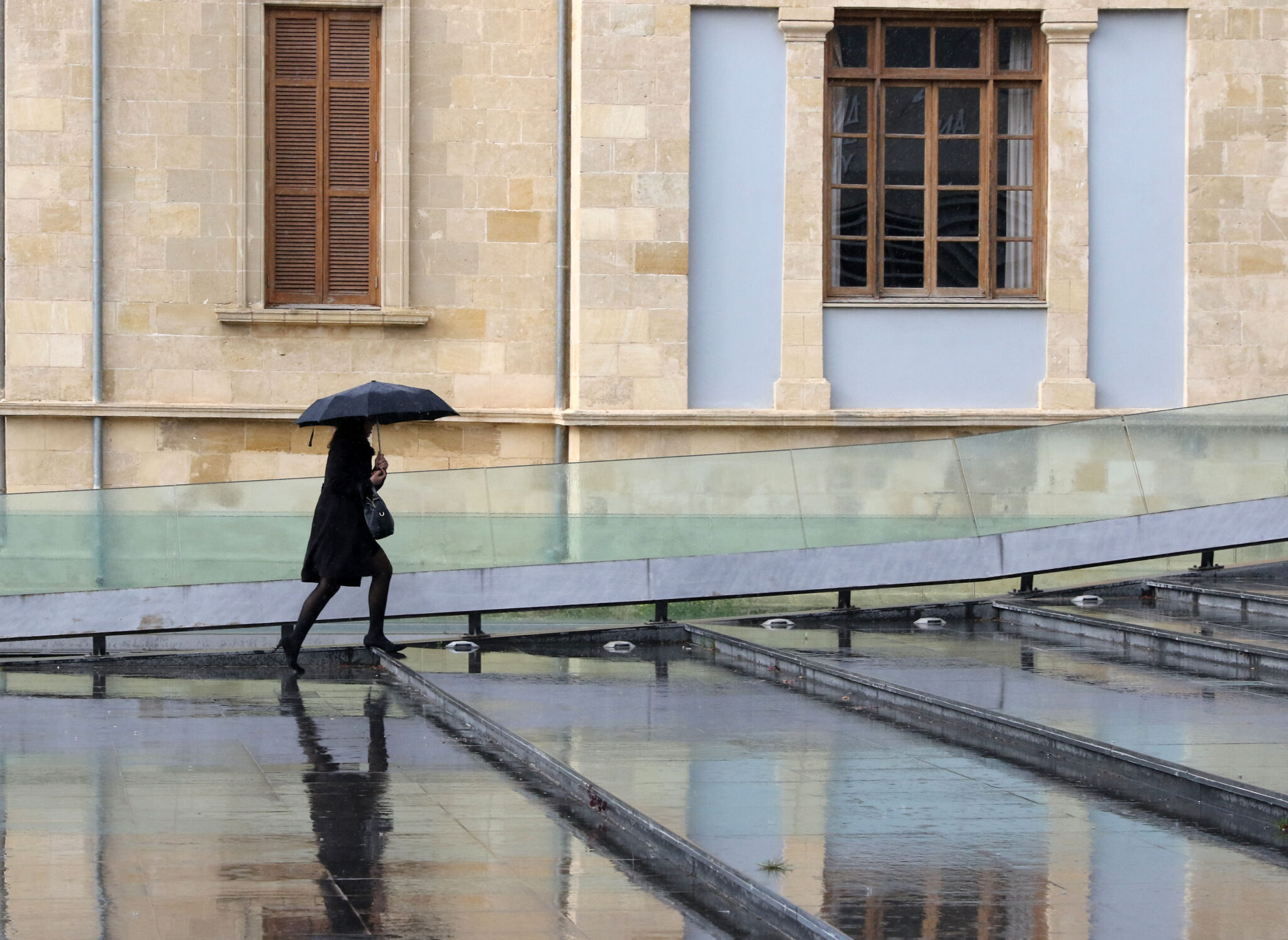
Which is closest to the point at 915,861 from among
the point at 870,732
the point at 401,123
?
the point at 870,732

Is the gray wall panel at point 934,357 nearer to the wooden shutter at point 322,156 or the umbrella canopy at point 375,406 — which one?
the wooden shutter at point 322,156

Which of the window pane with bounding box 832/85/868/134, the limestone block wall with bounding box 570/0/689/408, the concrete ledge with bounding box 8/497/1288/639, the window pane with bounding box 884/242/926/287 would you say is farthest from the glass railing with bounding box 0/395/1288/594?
the window pane with bounding box 832/85/868/134

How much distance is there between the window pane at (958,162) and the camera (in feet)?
65.5

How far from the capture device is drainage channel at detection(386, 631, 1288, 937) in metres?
5.90

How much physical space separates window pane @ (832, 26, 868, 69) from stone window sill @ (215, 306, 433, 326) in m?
5.14

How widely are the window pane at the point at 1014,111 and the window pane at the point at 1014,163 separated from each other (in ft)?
0.41

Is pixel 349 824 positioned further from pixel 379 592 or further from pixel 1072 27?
pixel 1072 27

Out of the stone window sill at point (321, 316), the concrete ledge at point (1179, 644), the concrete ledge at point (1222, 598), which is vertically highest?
the stone window sill at point (321, 316)

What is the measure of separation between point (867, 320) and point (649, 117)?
3.11m

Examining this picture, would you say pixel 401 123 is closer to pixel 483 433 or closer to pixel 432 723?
pixel 483 433

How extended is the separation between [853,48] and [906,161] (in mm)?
1316

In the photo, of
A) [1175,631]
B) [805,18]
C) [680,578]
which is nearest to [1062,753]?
[1175,631]

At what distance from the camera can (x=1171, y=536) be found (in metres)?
15.4

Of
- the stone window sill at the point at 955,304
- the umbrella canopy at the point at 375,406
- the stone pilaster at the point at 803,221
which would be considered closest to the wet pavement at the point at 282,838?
the umbrella canopy at the point at 375,406
